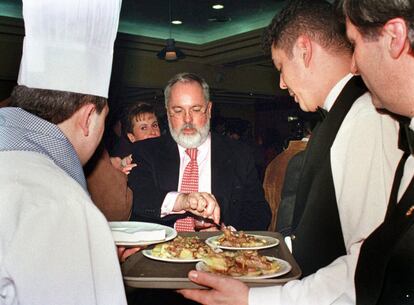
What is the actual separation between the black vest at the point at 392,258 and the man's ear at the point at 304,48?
1.57 ft

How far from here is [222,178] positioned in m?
1.85

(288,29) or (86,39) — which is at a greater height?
(288,29)

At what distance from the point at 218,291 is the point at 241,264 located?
113 mm

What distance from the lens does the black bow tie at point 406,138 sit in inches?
32.7

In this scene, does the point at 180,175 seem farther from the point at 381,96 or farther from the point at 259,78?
the point at 259,78

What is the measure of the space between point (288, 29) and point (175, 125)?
29.3 inches

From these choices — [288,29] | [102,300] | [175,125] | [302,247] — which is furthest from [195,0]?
[102,300]

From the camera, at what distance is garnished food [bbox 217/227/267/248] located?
1266 millimetres

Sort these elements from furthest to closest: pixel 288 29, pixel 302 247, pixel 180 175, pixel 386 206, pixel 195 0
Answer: pixel 195 0
pixel 180 175
pixel 288 29
pixel 302 247
pixel 386 206

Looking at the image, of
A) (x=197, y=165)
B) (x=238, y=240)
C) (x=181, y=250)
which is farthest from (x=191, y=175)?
(x=181, y=250)

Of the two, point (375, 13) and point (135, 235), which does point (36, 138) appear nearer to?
point (135, 235)

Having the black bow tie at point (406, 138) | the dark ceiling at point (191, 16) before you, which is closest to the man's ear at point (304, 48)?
the black bow tie at point (406, 138)

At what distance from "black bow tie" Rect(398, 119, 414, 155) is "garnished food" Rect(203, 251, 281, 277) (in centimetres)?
38

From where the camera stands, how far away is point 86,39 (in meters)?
0.92
